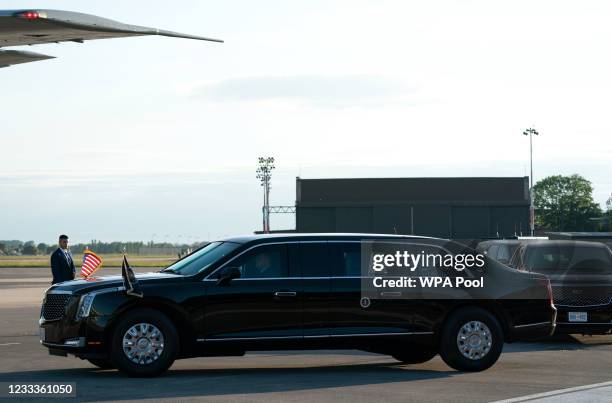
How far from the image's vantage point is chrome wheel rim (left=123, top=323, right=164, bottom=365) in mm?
13211

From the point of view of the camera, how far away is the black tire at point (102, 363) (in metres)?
13.5

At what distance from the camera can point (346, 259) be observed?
14.3 meters

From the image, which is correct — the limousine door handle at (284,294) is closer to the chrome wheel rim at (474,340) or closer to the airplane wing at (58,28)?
the chrome wheel rim at (474,340)

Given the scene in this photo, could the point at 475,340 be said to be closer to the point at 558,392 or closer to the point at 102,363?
the point at 558,392

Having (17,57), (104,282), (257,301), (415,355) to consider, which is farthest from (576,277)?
(17,57)

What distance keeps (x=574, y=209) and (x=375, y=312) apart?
158006mm

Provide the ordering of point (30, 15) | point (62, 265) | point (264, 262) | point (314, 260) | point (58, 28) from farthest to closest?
point (62, 265) < point (58, 28) < point (30, 15) < point (314, 260) < point (264, 262)

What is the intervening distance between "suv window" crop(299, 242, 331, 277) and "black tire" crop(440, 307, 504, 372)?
1.72m

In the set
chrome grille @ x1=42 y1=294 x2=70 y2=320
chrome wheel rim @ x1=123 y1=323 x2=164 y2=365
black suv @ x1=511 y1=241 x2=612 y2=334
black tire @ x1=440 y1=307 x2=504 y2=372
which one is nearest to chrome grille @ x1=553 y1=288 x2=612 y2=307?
black suv @ x1=511 y1=241 x2=612 y2=334

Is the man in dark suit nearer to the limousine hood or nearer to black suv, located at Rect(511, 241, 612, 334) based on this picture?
the limousine hood

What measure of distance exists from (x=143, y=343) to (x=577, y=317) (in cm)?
774

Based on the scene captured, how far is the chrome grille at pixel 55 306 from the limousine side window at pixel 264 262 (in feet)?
6.61

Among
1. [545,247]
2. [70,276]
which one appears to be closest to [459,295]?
[545,247]

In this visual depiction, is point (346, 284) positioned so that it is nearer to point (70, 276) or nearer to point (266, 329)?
point (266, 329)
